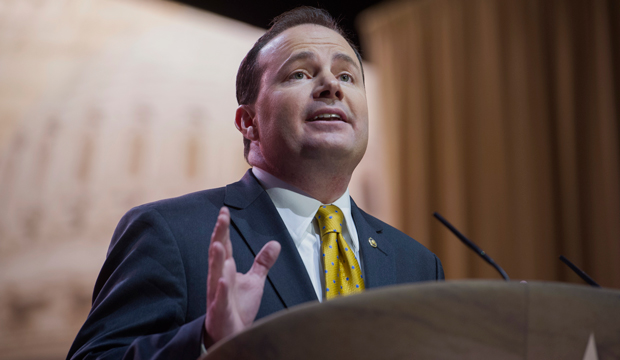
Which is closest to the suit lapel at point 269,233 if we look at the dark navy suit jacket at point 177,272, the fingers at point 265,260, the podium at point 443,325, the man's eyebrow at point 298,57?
the dark navy suit jacket at point 177,272

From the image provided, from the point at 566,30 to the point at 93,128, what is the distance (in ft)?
9.68

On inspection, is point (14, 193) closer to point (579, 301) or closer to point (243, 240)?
point (243, 240)

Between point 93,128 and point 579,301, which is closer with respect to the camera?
Answer: point 579,301

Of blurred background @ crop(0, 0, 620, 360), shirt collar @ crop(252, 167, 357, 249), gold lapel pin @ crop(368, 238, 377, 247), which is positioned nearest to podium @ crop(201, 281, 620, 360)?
shirt collar @ crop(252, 167, 357, 249)

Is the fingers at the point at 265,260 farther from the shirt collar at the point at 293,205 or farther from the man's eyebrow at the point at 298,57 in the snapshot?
the man's eyebrow at the point at 298,57

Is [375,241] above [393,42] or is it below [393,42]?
below

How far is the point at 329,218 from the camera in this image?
48.9 inches

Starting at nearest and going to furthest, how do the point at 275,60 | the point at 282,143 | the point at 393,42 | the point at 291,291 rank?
the point at 291,291 < the point at 282,143 < the point at 275,60 < the point at 393,42

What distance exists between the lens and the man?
2.57 feet

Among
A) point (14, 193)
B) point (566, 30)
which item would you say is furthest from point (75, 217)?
point (566, 30)

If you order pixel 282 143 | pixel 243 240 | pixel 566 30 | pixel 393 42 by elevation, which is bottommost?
pixel 243 240

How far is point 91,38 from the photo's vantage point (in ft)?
9.85

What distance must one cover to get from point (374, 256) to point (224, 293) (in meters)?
0.64

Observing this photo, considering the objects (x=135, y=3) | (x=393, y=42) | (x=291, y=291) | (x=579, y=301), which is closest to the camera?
(x=579, y=301)
